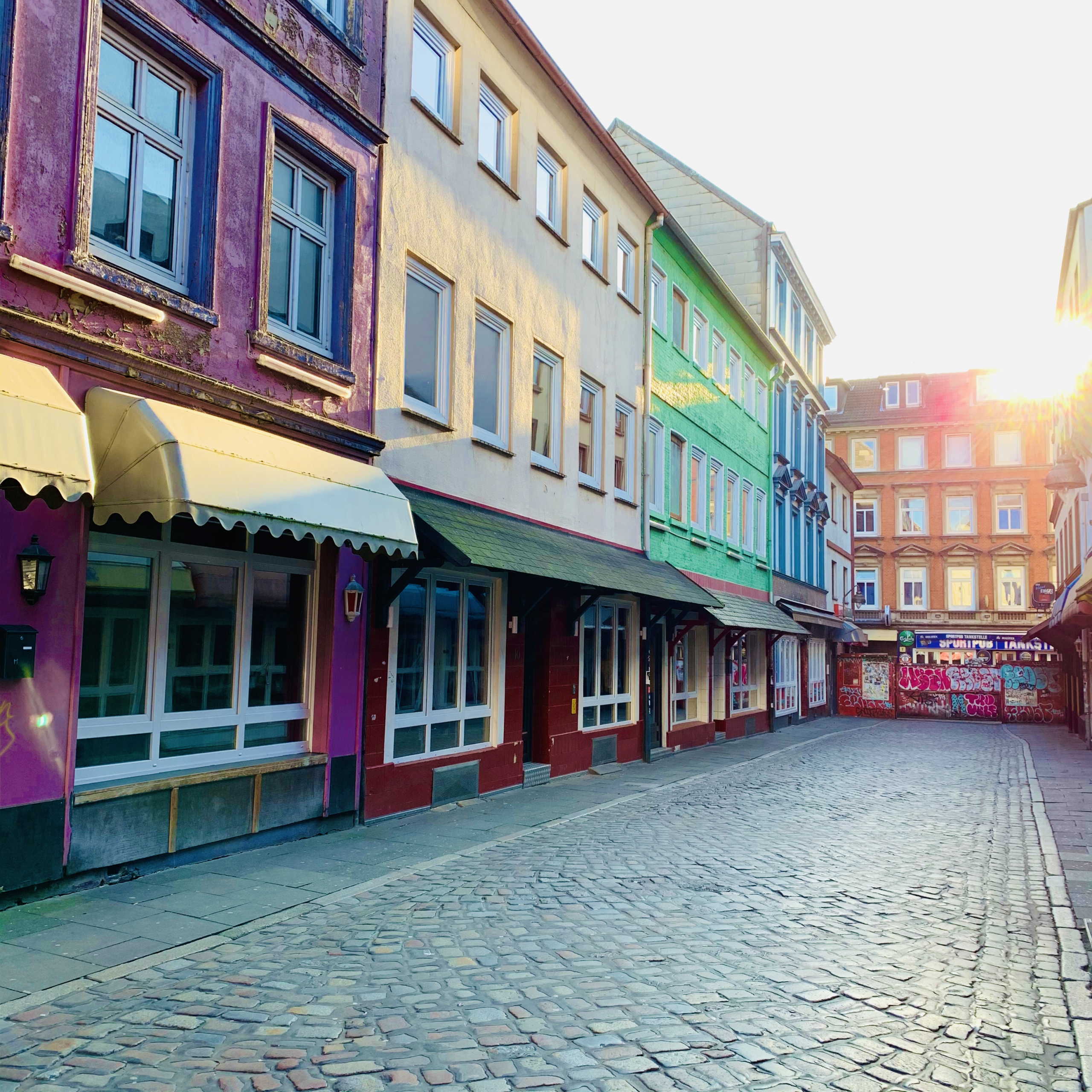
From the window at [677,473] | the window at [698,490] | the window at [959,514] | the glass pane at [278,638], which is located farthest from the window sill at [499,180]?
the window at [959,514]

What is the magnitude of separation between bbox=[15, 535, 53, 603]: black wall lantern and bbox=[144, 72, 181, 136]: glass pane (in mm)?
3715

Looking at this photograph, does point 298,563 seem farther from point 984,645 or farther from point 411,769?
point 984,645

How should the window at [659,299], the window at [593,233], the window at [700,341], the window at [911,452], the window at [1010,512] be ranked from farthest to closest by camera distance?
the window at [911,452]
the window at [1010,512]
the window at [700,341]
the window at [659,299]
the window at [593,233]

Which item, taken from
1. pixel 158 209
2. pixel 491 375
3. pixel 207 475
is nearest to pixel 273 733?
pixel 207 475

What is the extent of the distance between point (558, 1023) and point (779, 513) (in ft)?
92.4

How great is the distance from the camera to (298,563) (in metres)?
9.80

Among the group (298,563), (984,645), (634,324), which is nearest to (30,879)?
(298,563)

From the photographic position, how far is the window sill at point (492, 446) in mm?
12924

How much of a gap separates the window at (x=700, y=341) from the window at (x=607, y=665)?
24.6 ft

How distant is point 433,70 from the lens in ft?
41.2

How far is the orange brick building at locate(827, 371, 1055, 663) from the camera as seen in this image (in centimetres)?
5253

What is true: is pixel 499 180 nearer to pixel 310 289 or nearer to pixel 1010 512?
pixel 310 289

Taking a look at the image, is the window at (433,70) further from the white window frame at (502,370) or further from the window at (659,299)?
the window at (659,299)

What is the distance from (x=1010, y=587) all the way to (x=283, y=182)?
5052 centimetres
